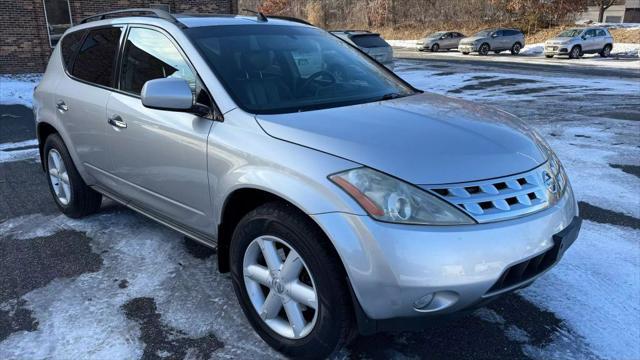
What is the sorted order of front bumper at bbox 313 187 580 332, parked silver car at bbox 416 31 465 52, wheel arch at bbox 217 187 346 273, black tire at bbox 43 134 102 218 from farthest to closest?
parked silver car at bbox 416 31 465 52, black tire at bbox 43 134 102 218, wheel arch at bbox 217 187 346 273, front bumper at bbox 313 187 580 332

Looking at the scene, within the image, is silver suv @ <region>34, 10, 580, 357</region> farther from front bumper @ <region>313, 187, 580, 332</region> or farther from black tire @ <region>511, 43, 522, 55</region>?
black tire @ <region>511, 43, 522, 55</region>

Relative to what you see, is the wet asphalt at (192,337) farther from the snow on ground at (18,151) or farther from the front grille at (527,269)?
the snow on ground at (18,151)

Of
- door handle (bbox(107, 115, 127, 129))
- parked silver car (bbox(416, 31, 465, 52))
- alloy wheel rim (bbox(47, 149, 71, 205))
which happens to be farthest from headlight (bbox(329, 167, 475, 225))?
parked silver car (bbox(416, 31, 465, 52))

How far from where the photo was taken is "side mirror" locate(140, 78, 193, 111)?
110 inches

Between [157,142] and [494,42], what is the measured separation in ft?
105

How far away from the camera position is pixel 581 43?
89.7ft

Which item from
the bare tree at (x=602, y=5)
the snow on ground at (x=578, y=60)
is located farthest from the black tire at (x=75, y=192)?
the bare tree at (x=602, y=5)

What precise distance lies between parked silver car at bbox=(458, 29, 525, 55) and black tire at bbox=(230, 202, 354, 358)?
31.4 metres

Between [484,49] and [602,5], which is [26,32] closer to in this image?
[484,49]

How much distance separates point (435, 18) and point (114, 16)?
1789 inches

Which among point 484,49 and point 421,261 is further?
point 484,49

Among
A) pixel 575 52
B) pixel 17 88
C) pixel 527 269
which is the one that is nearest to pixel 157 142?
pixel 527 269

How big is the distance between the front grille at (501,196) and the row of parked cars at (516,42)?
93.4ft

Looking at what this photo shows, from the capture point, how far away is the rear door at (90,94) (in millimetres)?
3768
